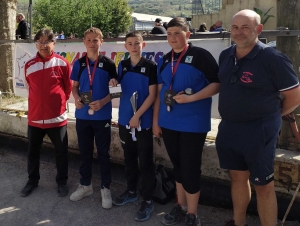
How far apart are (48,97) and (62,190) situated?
3.90ft

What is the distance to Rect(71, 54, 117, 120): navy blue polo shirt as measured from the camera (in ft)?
12.9

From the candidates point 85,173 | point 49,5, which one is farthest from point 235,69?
point 49,5

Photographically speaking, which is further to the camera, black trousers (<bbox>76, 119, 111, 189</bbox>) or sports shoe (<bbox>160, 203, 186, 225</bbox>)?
black trousers (<bbox>76, 119, 111, 189</bbox>)

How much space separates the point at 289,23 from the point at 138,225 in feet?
8.49

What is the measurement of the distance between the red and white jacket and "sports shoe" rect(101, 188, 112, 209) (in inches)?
39.6

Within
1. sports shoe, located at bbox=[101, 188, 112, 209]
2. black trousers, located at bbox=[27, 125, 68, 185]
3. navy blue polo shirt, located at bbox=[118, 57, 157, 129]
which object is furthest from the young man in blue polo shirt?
black trousers, located at bbox=[27, 125, 68, 185]

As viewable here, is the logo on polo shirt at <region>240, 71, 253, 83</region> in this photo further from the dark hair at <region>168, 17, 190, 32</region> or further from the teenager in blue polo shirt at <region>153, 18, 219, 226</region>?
the dark hair at <region>168, 17, 190, 32</region>

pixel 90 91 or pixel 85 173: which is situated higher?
pixel 90 91

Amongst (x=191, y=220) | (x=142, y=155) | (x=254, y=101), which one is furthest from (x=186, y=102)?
(x=191, y=220)

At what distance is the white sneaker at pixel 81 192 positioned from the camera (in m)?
4.26

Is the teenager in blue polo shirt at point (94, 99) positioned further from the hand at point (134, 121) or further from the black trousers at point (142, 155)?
the hand at point (134, 121)

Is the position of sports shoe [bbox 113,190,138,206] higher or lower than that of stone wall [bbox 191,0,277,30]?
lower

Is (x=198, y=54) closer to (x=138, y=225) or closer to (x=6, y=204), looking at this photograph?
(x=138, y=225)

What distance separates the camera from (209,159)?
4039 mm
